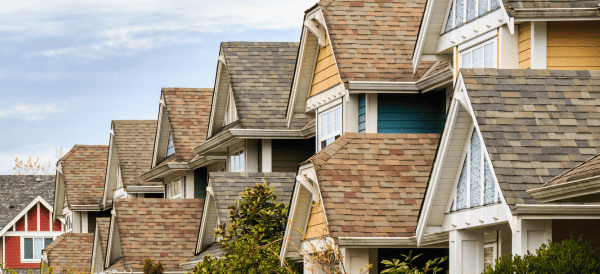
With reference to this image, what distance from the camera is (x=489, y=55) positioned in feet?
51.6

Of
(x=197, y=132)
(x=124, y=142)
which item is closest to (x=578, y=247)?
(x=197, y=132)

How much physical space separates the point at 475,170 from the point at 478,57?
11.2 ft

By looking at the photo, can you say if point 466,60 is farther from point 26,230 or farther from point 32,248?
point 26,230

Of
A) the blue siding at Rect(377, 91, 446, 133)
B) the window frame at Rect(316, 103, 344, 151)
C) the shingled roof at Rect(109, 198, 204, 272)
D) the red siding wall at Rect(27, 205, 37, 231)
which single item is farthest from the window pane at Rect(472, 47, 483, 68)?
the red siding wall at Rect(27, 205, 37, 231)

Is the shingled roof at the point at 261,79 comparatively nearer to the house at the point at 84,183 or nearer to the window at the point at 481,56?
the window at the point at 481,56

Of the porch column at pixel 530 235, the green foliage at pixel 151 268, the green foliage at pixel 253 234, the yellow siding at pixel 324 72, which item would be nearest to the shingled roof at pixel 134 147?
the green foliage at pixel 151 268

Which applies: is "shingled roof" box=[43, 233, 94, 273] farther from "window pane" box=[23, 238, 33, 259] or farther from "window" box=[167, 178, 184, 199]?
"window pane" box=[23, 238, 33, 259]

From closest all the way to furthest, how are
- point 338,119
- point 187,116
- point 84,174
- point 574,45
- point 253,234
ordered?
point 574,45 → point 338,119 → point 253,234 → point 187,116 → point 84,174

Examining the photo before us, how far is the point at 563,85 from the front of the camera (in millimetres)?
12922

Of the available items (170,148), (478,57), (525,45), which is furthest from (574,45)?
(170,148)

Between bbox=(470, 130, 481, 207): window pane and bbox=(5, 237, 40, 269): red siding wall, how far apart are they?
168 ft

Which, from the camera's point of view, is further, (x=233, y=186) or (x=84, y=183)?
(x=84, y=183)

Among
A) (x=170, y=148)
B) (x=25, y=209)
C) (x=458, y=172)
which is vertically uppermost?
(x=170, y=148)

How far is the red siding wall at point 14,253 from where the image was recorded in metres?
60.2
